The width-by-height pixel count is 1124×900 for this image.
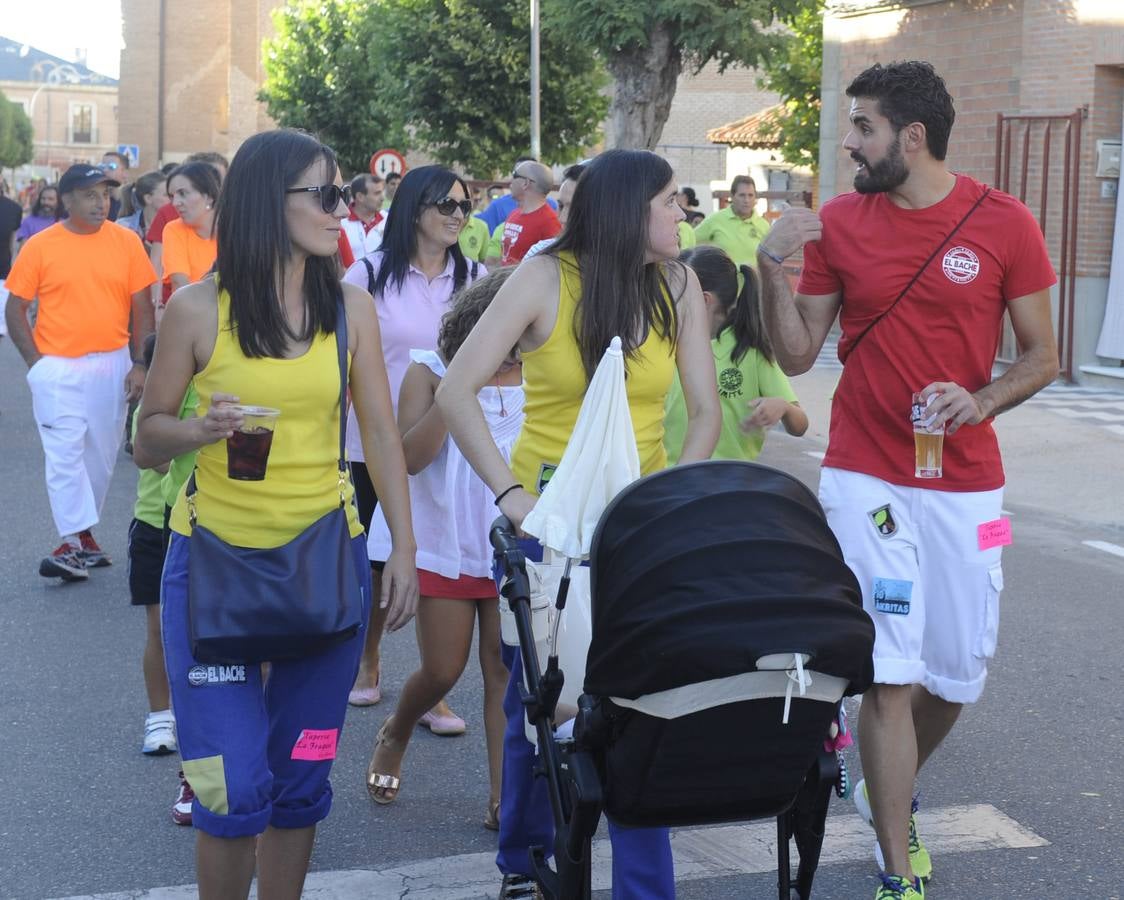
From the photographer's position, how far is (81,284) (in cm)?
811

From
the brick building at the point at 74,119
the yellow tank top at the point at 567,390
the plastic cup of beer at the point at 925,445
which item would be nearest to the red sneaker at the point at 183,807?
the yellow tank top at the point at 567,390

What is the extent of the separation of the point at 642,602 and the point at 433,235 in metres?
3.43

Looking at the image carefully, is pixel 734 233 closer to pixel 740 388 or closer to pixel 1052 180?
pixel 1052 180

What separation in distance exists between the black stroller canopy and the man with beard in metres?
1.17

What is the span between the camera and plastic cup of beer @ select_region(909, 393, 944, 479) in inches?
164

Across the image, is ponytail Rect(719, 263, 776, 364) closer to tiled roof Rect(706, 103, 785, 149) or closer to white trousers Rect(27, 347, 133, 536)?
white trousers Rect(27, 347, 133, 536)

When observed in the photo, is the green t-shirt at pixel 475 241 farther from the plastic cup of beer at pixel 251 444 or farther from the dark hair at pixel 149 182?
the plastic cup of beer at pixel 251 444

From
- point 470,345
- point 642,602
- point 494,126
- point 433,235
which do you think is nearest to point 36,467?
point 433,235

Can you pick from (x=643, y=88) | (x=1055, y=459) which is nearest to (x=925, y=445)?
(x=1055, y=459)

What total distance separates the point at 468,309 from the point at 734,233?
35.7 ft

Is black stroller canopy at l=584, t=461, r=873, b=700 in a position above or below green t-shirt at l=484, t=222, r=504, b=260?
below

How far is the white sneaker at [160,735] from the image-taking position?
5.55m

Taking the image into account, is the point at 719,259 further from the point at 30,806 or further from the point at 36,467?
the point at 36,467

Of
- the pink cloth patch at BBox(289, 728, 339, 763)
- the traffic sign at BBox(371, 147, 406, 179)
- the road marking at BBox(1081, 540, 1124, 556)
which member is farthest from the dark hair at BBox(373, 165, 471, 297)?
the traffic sign at BBox(371, 147, 406, 179)
